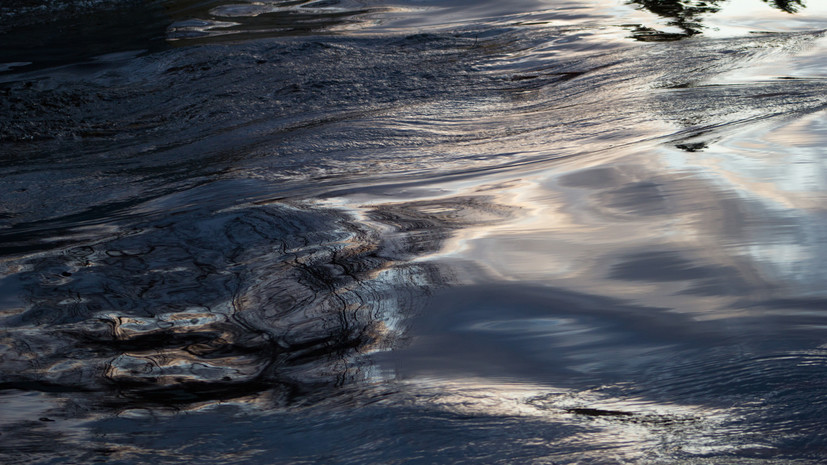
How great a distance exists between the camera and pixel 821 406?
1.42 metres

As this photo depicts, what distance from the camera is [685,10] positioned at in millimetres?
7117

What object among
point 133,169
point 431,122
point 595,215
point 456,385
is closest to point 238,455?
point 456,385

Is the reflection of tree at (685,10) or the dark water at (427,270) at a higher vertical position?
the reflection of tree at (685,10)

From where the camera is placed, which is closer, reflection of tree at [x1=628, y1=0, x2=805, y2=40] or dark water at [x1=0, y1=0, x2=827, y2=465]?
dark water at [x1=0, y1=0, x2=827, y2=465]

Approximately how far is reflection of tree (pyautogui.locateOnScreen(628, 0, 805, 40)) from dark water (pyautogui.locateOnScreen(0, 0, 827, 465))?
2.70 feet

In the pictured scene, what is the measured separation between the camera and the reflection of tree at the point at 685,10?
6.11 metres

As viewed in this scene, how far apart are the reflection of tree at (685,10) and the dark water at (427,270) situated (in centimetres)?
82

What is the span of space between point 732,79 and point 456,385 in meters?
3.70

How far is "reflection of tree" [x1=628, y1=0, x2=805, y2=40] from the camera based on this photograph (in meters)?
6.11

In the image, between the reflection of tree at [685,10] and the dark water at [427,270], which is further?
the reflection of tree at [685,10]

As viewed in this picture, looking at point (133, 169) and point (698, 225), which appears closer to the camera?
point (698, 225)

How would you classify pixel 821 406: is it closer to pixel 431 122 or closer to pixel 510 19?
pixel 431 122

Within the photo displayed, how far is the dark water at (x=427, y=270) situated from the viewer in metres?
1.47

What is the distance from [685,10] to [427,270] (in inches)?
232
